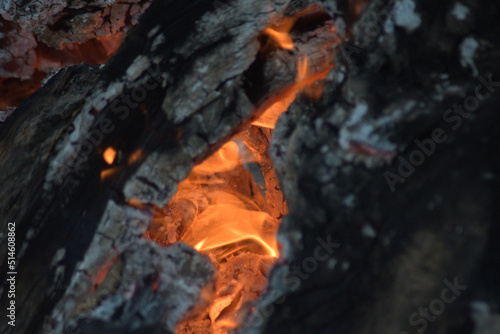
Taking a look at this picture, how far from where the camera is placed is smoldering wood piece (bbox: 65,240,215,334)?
4.45 feet

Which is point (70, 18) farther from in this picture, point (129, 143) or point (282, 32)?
point (282, 32)

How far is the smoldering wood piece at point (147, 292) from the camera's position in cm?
136

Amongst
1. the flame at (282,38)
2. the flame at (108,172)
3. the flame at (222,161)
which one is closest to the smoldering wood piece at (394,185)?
the flame at (282,38)

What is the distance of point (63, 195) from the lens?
174 cm

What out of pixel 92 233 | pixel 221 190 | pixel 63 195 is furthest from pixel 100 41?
pixel 92 233

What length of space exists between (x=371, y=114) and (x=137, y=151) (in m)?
0.91

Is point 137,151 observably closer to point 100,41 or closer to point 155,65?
→ point 155,65

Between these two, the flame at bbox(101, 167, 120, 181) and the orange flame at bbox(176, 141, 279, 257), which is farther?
the orange flame at bbox(176, 141, 279, 257)

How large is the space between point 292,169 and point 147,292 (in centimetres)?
65

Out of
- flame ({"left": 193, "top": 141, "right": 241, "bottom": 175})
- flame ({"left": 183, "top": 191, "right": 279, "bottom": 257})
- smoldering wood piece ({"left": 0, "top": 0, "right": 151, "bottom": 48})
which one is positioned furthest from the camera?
flame ({"left": 193, "top": 141, "right": 241, "bottom": 175})

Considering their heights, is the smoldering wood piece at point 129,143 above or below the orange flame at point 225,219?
above

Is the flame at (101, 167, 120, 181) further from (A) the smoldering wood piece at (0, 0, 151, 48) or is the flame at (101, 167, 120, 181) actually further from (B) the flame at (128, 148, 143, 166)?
(A) the smoldering wood piece at (0, 0, 151, 48)

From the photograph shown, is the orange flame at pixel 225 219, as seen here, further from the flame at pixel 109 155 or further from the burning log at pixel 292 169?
the flame at pixel 109 155

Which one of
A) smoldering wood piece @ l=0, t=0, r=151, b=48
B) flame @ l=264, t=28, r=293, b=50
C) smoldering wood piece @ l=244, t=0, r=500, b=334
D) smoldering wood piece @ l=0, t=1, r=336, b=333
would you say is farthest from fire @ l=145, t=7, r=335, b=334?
smoldering wood piece @ l=0, t=0, r=151, b=48
